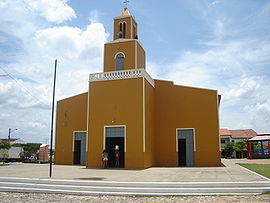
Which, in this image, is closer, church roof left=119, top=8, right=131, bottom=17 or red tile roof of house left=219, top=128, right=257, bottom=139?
church roof left=119, top=8, right=131, bottom=17

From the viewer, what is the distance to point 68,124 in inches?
1007

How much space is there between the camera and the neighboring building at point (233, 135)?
6625 cm

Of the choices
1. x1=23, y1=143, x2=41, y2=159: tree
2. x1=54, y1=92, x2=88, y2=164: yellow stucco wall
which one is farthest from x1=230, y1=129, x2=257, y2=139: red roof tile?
x1=54, y1=92, x2=88, y2=164: yellow stucco wall

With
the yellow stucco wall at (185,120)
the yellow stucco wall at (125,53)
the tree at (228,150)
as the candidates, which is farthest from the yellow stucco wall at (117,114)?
the tree at (228,150)

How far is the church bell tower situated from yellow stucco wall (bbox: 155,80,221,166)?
3149 millimetres

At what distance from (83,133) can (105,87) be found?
240 inches

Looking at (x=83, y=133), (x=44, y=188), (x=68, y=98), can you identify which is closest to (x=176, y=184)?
(x=44, y=188)

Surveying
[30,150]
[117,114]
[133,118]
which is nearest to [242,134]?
[30,150]

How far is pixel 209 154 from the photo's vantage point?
21.9 metres

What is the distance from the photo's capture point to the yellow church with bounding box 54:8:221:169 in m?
19.8

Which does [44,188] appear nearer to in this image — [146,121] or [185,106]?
[146,121]

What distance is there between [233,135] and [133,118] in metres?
55.5

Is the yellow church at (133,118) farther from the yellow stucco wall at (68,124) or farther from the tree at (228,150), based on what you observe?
the tree at (228,150)

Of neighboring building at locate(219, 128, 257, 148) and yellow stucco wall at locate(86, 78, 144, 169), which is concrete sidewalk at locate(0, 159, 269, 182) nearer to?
yellow stucco wall at locate(86, 78, 144, 169)
